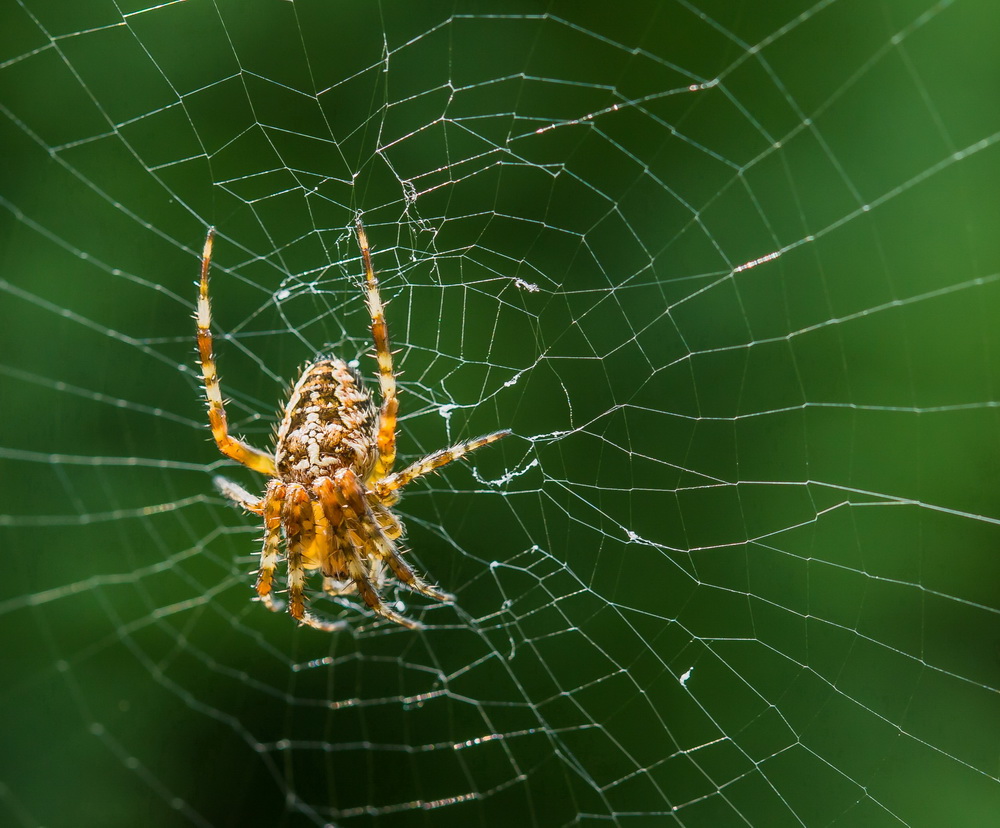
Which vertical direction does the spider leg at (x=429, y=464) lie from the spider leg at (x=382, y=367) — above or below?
below

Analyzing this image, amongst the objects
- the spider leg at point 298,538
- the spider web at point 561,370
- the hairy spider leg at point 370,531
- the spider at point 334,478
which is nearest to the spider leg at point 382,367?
the spider at point 334,478

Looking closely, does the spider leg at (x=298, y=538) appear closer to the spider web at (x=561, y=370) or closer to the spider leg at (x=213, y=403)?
the spider leg at (x=213, y=403)

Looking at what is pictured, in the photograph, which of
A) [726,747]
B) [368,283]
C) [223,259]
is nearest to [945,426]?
[726,747]

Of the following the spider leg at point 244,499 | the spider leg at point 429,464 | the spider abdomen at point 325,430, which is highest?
the spider abdomen at point 325,430

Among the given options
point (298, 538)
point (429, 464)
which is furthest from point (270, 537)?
point (429, 464)

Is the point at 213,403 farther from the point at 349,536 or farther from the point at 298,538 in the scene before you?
the point at 349,536

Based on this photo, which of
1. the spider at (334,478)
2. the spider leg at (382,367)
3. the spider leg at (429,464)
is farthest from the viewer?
the spider at (334,478)

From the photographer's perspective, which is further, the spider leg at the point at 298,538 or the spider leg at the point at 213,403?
the spider leg at the point at 213,403

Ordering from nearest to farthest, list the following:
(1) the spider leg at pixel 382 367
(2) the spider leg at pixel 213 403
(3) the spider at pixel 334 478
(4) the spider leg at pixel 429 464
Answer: (1) the spider leg at pixel 382 367, (4) the spider leg at pixel 429 464, (3) the spider at pixel 334 478, (2) the spider leg at pixel 213 403
